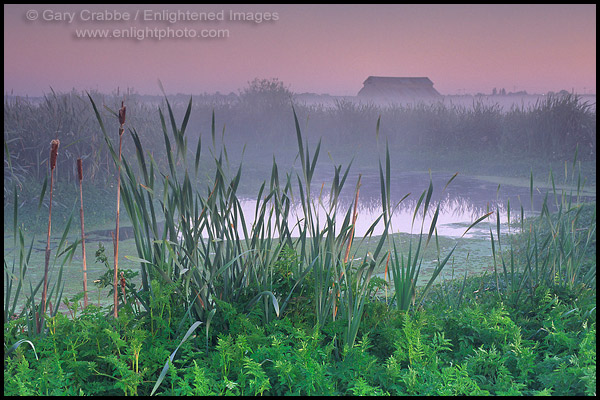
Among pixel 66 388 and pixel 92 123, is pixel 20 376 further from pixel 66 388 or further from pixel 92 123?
pixel 92 123

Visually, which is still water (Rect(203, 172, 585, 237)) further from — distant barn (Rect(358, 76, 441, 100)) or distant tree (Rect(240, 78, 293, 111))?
distant barn (Rect(358, 76, 441, 100))

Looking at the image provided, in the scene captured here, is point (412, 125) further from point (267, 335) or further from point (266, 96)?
point (267, 335)

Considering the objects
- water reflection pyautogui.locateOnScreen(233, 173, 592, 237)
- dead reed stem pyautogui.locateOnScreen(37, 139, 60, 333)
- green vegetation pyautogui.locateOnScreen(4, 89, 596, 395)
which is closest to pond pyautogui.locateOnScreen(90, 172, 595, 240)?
water reflection pyautogui.locateOnScreen(233, 173, 592, 237)

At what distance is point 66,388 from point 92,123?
5.81m

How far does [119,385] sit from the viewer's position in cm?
145

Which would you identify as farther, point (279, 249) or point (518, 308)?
point (518, 308)

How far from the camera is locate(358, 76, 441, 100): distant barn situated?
2294 cm

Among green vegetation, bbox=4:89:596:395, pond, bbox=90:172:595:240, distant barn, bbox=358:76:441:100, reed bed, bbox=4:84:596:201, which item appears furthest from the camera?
distant barn, bbox=358:76:441:100

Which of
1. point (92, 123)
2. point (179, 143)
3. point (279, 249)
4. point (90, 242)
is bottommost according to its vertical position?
point (90, 242)

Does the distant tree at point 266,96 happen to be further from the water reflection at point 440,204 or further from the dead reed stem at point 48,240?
the dead reed stem at point 48,240

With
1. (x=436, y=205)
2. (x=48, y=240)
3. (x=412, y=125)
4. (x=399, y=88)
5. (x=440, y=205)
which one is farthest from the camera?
(x=399, y=88)

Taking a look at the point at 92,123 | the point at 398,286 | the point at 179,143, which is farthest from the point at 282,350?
the point at 92,123

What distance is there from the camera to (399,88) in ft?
77.9

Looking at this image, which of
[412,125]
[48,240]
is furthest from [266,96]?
[48,240]
